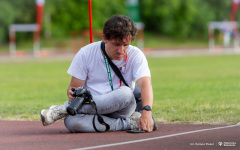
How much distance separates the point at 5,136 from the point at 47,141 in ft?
2.37

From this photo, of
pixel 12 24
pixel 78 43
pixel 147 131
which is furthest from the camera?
pixel 12 24

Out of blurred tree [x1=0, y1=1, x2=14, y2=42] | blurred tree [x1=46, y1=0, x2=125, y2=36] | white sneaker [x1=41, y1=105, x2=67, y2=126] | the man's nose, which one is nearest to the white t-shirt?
the man's nose

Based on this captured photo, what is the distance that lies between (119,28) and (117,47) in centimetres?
23

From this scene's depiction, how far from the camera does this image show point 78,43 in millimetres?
37969

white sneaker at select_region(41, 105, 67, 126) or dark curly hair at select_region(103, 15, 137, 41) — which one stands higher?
dark curly hair at select_region(103, 15, 137, 41)

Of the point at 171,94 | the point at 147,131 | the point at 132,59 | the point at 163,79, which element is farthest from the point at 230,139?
the point at 163,79

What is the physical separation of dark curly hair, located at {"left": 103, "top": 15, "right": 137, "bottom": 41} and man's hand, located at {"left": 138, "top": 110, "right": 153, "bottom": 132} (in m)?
0.82

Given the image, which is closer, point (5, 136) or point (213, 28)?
point (5, 136)

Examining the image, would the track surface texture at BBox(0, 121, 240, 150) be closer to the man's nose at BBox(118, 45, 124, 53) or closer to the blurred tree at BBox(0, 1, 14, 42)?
the man's nose at BBox(118, 45, 124, 53)

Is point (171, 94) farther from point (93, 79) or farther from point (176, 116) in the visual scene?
point (93, 79)

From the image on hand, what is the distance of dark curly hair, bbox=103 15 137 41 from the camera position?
19.2ft

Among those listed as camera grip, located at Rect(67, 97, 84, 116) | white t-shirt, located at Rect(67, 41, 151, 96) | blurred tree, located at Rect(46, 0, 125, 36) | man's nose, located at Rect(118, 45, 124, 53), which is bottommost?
blurred tree, located at Rect(46, 0, 125, 36)

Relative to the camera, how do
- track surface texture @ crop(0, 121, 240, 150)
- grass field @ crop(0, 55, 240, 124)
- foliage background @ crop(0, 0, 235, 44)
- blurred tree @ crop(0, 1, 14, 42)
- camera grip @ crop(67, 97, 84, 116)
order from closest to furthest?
track surface texture @ crop(0, 121, 240, 150)
camera grip @ crop(67, 97, 84, 116)
grass field @ crop(0, 55, 240, 124)
blurred tree @ crop(0, 1, 14, 42)
foliage background @ crop(0, 0, 235, 44)

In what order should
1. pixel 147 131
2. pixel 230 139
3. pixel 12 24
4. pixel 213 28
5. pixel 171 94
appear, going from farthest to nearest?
pixel 213 28 < pixel 12 24 < pixel 171 94 < pixel 147 131 < pixel 230 139
